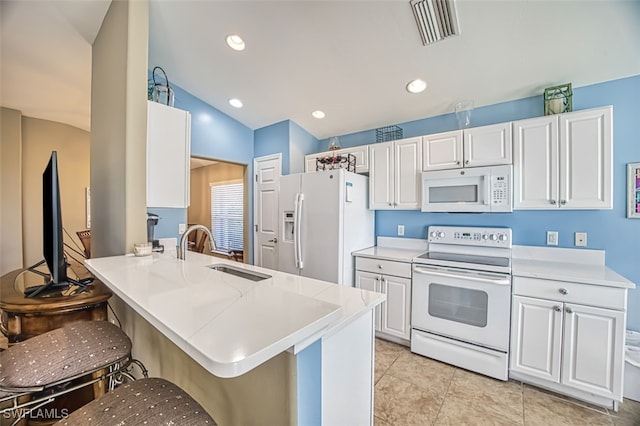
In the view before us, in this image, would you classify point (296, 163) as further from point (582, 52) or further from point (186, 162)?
point (582, 52)

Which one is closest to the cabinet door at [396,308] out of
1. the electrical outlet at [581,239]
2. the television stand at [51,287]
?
→ the electrical outlet at [581,239]

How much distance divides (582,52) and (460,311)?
84.7 inches

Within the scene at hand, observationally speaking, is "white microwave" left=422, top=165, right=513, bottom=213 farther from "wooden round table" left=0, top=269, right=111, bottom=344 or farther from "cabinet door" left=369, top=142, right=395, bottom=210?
"wooden round table" left=0, top=269, right=111, bottom=344

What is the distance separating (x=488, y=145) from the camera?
2.33 meters

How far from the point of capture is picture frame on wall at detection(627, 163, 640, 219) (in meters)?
1.96

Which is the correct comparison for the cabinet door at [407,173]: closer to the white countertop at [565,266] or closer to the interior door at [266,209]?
the white countertop at [565,266]

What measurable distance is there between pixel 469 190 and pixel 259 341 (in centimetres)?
243

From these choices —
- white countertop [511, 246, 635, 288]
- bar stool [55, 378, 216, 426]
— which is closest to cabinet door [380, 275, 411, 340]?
white countertop [511, 246, 635, 288]

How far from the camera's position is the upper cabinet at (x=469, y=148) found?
2264mm

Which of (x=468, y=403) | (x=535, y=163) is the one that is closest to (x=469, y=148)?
(x=535, y=163)

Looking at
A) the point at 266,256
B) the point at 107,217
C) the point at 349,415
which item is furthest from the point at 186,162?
the point at 349,415

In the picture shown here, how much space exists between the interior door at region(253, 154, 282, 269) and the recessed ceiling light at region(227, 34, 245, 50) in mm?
1413

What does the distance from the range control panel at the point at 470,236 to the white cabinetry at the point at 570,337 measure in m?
0.54

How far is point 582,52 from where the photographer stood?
1896 mm
